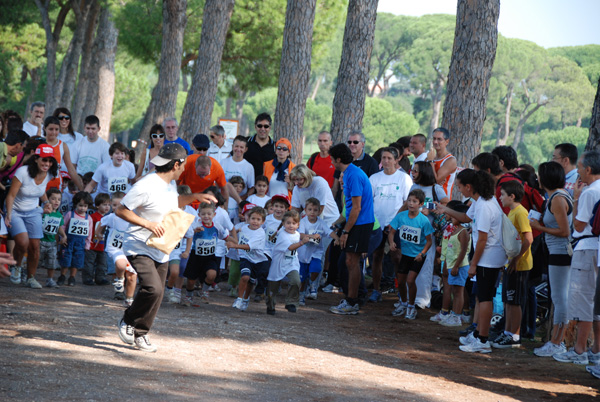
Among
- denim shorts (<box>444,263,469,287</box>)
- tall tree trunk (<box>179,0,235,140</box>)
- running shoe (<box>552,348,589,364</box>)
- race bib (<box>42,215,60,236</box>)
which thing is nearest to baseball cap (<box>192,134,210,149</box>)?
race bib (<box>42,215,60,236</box>)

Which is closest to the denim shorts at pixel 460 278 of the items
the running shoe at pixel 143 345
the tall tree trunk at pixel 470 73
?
the tall tree trunk at pixel 470 73

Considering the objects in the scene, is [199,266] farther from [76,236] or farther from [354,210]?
[354,210]

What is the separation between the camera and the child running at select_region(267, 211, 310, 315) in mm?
8961

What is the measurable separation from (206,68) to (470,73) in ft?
26.4

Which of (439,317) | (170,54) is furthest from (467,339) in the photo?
(170,54)

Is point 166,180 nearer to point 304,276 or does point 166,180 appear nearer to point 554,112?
point 304,276

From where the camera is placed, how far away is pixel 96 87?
2666 cm

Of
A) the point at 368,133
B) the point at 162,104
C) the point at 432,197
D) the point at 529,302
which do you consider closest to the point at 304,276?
the point at 432,197

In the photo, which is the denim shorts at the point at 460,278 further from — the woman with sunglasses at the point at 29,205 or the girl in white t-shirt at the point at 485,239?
the woman with sunglasses at the point at 29,205

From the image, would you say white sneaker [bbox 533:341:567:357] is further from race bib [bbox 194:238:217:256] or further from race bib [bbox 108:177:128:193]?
race bib [bbox 108:177:128:193]

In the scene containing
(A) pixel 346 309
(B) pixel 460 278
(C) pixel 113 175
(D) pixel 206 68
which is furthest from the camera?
(D) pixel 206 68

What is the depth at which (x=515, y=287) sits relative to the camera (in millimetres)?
7828

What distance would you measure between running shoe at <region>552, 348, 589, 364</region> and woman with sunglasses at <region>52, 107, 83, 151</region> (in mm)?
7755

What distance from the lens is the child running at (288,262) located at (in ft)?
29.4
